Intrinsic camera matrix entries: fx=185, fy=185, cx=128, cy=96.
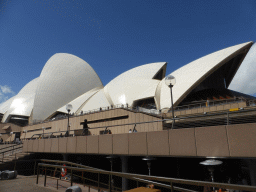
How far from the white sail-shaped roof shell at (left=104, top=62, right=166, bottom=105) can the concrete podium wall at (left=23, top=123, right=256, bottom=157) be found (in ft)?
51.5

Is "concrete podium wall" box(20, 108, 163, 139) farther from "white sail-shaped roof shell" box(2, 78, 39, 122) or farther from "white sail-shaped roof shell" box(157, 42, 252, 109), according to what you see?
"white sail-shaped roof shell" box(2, 78, 39, 122)

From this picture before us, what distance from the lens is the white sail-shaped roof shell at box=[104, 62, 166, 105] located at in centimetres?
2691

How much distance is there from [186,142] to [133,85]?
75.0 feet

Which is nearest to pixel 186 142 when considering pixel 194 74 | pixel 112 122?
pixel 112 122

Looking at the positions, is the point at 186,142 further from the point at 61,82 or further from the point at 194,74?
the point at 61,82

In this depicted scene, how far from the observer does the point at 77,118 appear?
24.9 m

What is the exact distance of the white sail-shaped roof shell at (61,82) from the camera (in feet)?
139

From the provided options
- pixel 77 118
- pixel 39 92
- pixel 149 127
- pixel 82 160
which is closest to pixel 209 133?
pixel 149 127

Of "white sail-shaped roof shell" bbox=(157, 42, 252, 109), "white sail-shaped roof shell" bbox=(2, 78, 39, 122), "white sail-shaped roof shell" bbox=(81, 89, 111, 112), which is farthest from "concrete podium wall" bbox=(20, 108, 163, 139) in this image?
"white sail-shaped roof shell" bbox=(2, 78, 39, 122)

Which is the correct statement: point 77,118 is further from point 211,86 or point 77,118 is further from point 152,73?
point 211,86

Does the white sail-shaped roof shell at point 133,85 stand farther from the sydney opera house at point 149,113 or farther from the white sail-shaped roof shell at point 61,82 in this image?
the white sail-shaped roof shell at point 61,82

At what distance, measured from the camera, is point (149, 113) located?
18.6 metres

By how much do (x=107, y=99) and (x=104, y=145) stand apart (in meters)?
22.6

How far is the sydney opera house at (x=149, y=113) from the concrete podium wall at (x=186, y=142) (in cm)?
3
